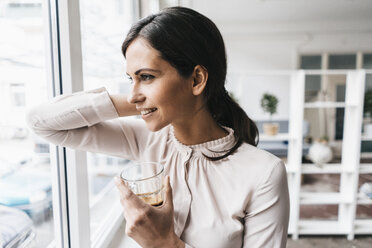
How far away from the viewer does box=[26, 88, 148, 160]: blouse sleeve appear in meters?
0.76

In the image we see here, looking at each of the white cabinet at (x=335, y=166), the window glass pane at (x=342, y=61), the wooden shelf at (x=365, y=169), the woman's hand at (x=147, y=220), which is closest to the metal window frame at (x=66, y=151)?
the woman's hand at (x=147, y=220)

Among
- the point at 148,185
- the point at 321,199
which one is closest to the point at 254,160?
the point at 148,185

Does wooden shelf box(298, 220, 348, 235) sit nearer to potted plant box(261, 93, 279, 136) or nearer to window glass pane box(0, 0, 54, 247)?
potted plant box(261, 93, 279, 136)

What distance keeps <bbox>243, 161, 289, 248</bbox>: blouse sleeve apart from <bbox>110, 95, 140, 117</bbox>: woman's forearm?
1.54ft

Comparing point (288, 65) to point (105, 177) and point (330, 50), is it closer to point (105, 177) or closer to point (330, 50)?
point (330, 50)

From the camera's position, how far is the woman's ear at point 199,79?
770 mm

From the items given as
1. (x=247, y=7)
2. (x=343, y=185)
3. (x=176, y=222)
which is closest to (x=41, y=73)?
(x=176, y=222)

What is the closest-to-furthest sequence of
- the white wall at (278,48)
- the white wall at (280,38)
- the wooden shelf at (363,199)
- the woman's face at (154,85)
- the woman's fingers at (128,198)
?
the woman's fingers at (128,198), the woman's face at (154,85), the wooden shelf at (363,199), the white wall at (280,38), the white wall at (278,48)

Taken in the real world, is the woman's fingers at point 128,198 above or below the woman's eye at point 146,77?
below

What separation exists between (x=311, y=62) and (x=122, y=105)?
6.75 m

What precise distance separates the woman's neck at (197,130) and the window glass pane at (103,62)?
0.55 meters

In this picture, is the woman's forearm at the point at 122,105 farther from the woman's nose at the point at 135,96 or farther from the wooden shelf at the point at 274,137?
the wooden shelf at the point at 274,137

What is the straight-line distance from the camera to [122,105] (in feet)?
2.69

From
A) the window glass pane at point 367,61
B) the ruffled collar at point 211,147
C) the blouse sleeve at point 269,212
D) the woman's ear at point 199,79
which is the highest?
the window glass pane at point 367,61
